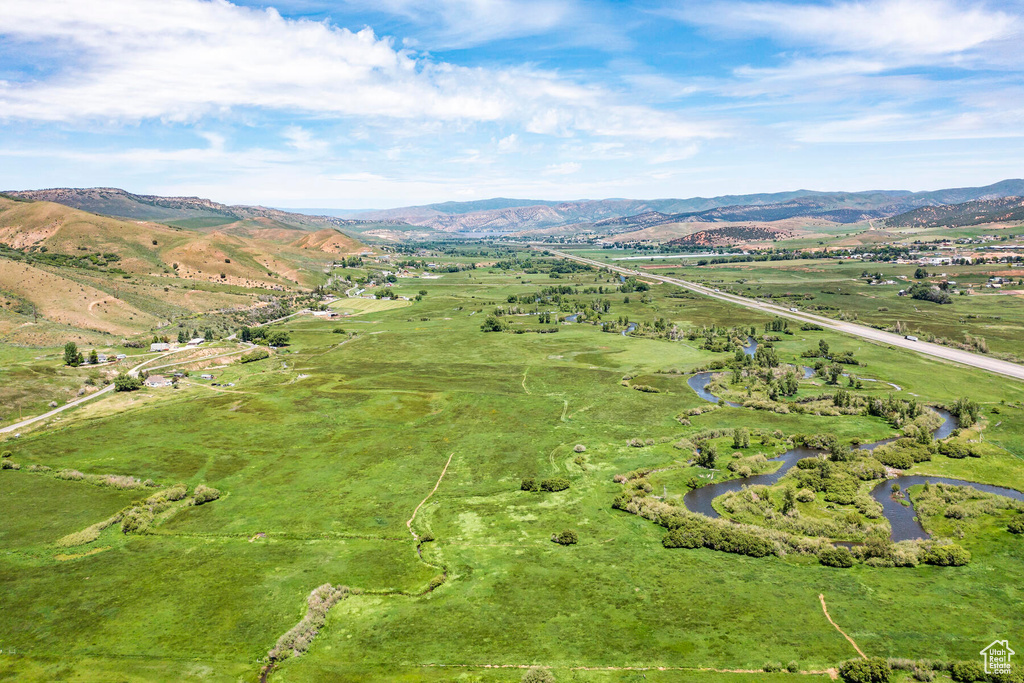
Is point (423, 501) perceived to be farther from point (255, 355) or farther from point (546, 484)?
point (255, 355)

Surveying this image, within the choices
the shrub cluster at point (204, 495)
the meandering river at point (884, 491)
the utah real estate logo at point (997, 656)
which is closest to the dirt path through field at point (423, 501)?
the shrub cluster at point (204, 495)

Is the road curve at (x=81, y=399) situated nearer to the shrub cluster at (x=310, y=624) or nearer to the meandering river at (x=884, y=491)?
the shrub cluster at (x=310, y=624)

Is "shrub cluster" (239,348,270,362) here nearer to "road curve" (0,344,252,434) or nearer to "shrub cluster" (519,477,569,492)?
"road curve" (0,344,252,434)

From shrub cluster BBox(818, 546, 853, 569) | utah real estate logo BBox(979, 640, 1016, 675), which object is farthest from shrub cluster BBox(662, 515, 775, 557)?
utah real estate logo BBox(979, 640, 1016, 675)

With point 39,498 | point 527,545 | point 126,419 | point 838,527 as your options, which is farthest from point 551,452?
point 126,419

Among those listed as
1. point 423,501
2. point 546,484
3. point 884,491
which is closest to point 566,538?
point 546,484
